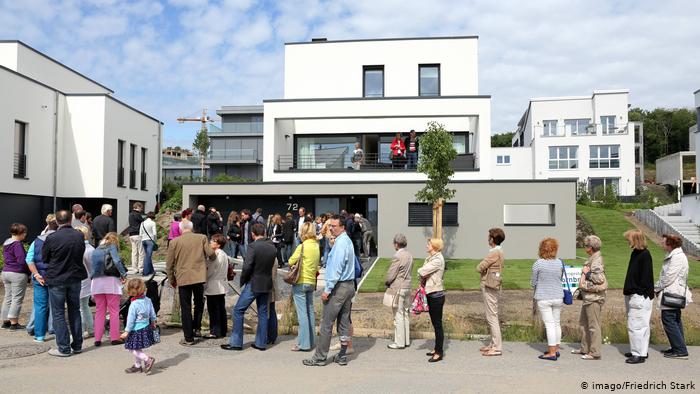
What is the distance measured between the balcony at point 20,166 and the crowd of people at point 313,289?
16.6 meters

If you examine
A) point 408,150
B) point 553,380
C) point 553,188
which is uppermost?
point 408,150

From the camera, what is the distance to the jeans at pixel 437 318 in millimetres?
7410

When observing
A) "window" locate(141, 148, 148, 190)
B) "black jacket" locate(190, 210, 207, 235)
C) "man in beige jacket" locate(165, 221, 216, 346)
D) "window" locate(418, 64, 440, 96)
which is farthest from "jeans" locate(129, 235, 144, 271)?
"window" locate(141, 148, 148, 190)

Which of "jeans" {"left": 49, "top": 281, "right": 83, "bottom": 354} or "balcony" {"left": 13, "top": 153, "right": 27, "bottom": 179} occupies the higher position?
Answer: "balcony" {"left": 13, "top": 153, "right": 27, "bottom": 179}

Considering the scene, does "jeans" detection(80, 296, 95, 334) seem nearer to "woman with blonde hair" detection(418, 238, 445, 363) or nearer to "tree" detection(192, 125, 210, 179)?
"woman with blonde hair" detection(418, 238, 445, 363)

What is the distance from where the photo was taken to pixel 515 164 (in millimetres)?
53625

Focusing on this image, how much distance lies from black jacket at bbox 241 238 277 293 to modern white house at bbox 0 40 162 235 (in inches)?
705

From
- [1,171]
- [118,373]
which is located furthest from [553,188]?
[1,171]

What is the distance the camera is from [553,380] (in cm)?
656

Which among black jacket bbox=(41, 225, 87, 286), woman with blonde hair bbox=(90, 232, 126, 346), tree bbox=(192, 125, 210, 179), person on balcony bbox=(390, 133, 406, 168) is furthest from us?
tree bbox=(192, 125, 210, 179)

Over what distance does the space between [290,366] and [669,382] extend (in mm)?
4454

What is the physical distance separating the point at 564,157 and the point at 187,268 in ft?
158

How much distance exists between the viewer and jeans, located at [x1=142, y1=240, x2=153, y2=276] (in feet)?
38.3

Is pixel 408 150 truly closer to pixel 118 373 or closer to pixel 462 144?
pixel 462 144
